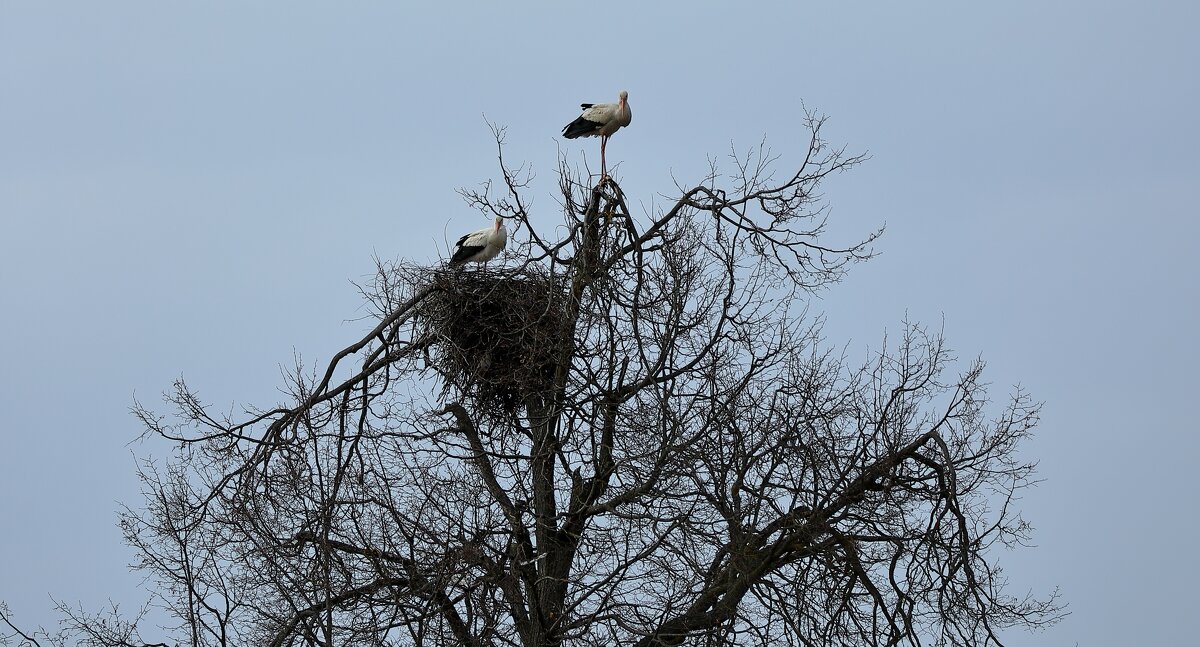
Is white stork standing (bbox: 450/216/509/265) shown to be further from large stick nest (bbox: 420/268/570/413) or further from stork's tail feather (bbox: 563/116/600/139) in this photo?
Answer: large stick nest (bbox: 420/268/570/413)

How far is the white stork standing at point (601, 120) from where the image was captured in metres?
13.5

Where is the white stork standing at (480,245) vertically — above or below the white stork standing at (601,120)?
below

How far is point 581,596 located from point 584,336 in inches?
88.3

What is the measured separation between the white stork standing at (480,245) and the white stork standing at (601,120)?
3.84 ft

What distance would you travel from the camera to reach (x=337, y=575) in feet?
36.6

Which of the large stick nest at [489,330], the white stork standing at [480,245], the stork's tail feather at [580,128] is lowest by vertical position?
the large stick nest at [489,330]

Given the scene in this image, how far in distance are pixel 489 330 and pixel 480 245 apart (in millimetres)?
1925

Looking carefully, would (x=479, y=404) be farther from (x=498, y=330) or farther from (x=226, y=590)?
(x=226, y=590)

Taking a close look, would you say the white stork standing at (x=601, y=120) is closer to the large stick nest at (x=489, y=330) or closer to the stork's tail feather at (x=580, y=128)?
the stork's tail feather at (x=580, y=128)

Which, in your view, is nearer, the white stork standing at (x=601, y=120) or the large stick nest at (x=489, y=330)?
the large stick nest at (x=489, y=330)

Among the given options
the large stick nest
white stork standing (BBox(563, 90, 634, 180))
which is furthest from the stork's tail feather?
the large stick nest

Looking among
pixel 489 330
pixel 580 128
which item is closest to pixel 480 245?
pixel 580 128

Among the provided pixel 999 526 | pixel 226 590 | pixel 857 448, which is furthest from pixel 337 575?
pixel 999 526

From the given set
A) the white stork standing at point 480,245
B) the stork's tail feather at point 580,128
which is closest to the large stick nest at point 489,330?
the white stork standing at point 480,245
